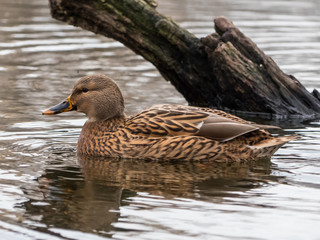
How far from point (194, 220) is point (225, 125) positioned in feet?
8.51

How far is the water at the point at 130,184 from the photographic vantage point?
21.2 ft

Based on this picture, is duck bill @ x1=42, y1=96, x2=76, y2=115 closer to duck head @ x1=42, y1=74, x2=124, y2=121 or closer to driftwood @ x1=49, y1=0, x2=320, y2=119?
duck head @ x1=42, y1=74, x2=124, y2=121

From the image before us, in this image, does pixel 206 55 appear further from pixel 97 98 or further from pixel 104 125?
pixel 104 125

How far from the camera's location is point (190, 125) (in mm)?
9086

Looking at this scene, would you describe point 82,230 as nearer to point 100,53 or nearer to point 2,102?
point 2,102

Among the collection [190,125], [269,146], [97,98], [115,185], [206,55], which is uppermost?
[206,55]

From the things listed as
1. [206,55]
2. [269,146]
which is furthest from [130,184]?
[206,55]

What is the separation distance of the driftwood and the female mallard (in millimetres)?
2062

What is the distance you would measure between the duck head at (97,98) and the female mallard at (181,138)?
0.22 metres

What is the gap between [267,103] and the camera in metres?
11.4

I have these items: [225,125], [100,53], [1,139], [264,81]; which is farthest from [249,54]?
[100,53]

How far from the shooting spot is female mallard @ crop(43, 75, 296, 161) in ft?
29.5

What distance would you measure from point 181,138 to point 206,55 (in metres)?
2.90

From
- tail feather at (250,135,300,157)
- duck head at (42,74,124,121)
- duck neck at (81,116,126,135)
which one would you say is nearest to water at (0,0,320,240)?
tail feather at (250,135,300,157)
